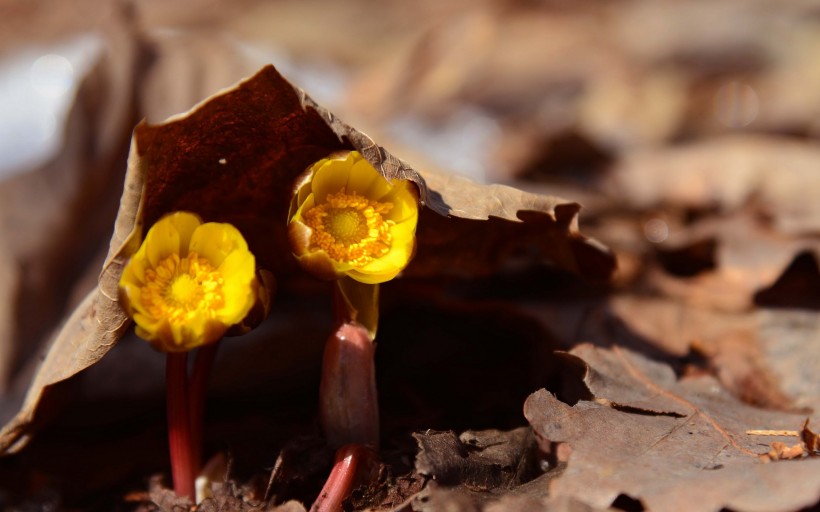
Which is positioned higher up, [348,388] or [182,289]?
[182,289]

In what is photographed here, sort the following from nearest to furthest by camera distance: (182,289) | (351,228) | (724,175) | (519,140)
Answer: (182,289)
(351,228)
(724,175)
(519,140)

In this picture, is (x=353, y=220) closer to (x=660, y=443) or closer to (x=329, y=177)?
(x=329, y=177)

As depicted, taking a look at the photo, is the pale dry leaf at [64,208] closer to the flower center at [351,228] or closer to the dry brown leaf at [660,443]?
the flower center at [351,228]

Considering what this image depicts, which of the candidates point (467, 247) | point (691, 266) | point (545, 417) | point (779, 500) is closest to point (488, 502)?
point (545, 417)

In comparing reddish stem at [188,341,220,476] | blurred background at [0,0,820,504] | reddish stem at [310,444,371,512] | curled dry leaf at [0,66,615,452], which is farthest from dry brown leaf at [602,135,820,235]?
reddish stem at [188,341,220,476]

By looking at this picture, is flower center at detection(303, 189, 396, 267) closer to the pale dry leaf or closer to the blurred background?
the blurred background

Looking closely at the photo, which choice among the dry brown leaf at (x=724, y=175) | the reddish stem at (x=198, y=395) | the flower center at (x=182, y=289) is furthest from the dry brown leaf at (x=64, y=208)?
the dry brown leaf at (x=724, y=175)

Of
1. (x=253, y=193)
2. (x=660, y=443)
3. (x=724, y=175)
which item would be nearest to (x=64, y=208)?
(x=253, y=193)
